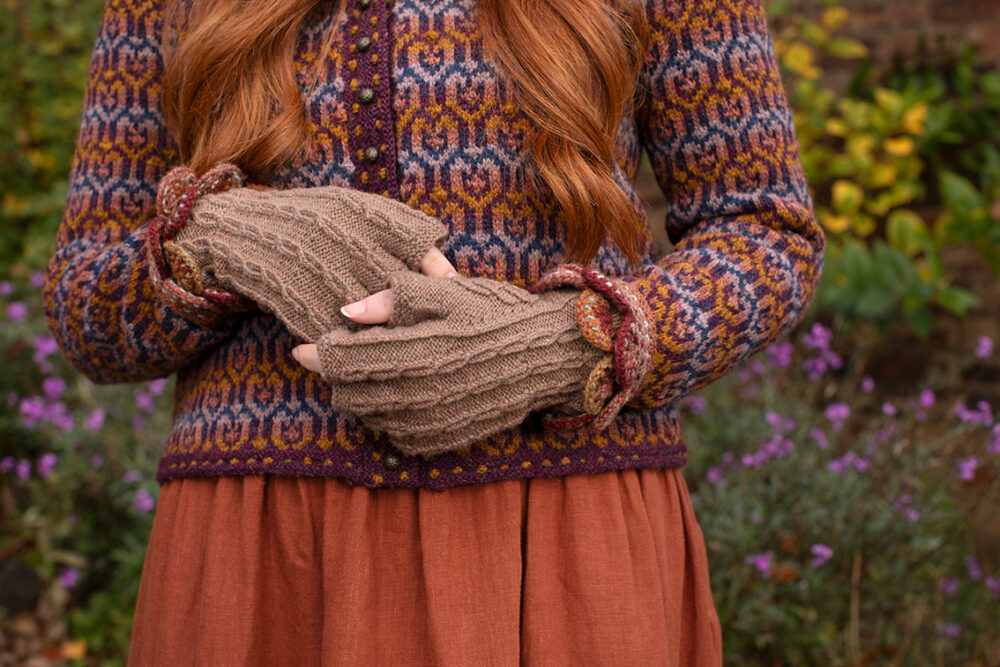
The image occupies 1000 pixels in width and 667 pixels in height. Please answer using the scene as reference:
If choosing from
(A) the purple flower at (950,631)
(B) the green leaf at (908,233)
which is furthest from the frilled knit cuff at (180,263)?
(B) the green leaf at (908,233)

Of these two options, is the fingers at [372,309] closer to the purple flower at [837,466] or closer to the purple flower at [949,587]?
the purple flower at [837,466]

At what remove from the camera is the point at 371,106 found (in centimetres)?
99

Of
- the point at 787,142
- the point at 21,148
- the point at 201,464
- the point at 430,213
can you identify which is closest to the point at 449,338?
the point at 430,213

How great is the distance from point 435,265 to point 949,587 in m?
2.18

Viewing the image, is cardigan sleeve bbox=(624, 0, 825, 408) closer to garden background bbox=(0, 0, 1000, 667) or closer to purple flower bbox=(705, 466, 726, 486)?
garden background bbox=(0, 0, 1000, 667)

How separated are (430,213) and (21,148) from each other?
13.1ft

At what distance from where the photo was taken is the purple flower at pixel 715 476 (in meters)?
2.34

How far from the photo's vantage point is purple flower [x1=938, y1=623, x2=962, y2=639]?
7.29 ft

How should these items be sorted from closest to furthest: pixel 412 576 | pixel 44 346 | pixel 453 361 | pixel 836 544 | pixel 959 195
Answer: pixel 453 361
pixel 412 576
pixel 836 544
pixel 959 195
pixel 44 346

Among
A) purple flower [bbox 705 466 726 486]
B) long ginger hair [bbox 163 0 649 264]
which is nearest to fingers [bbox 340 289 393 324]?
long ginger hair [bbox 163 0 649 264]

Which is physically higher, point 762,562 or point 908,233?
point 908,233

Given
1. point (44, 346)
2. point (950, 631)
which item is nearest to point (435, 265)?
point (950, 631)

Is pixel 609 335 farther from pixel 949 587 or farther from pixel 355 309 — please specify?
pixel 949 587

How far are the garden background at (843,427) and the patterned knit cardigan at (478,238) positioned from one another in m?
1.27
